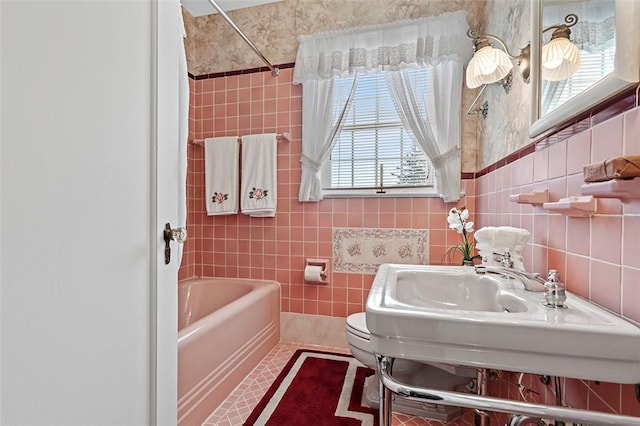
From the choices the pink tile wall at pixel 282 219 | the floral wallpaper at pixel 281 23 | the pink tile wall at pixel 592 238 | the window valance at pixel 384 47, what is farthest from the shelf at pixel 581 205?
the floral wallpaper at pixel 281 23

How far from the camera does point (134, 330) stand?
2.48 feet

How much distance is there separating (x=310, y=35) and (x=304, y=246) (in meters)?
1.57

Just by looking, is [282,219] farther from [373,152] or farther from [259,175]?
[373,152]

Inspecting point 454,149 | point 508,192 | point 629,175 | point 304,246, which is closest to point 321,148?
point 304,246

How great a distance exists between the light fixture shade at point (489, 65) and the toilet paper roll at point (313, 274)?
1.51m

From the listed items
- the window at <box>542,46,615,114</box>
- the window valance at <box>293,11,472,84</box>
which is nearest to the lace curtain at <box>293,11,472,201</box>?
the window valance at <box>293,11,472,84</box>

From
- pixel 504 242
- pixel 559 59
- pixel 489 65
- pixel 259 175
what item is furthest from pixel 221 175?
pixel 559 59

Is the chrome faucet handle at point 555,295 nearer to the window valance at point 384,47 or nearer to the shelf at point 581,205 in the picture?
the shelf at point 581,205

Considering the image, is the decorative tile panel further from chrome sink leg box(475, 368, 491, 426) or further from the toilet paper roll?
chrome sink leg box(475, 368, 491, 426)

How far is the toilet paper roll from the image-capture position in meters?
2.23

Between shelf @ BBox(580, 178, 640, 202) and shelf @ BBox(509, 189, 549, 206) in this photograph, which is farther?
shelf @ BBox(509, 189, 549, 206)

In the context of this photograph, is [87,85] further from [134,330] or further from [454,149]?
[454,149]

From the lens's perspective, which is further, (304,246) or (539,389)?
(304,246)

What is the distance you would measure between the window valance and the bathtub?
1634 mm
